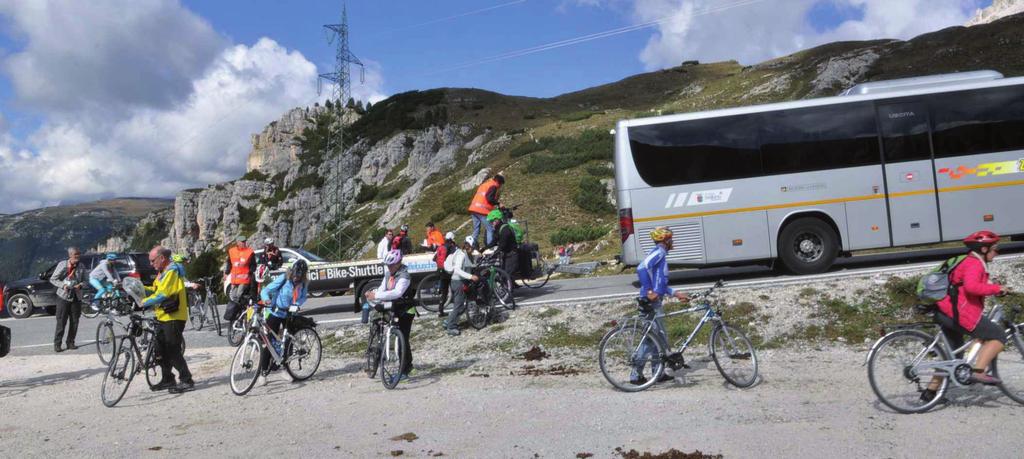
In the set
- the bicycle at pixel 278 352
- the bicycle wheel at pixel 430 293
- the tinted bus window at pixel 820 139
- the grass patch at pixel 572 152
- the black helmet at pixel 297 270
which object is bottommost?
the bicycle at pixel 278 352

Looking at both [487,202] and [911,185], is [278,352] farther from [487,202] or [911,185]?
[911,185]

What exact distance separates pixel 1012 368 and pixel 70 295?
1444 centimetres

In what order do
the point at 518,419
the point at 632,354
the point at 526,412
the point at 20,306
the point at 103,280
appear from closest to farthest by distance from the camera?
the point at 518,419 < the point at 526,412 < the point at 632,354 < the point at 103,280 < the point at 20,306

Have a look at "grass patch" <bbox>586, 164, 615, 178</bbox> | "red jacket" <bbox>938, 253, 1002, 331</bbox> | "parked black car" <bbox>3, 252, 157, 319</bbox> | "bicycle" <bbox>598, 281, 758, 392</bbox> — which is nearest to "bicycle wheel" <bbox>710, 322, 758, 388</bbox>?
"bicycle" <bbox>598, 281, 758, 392</bbox>

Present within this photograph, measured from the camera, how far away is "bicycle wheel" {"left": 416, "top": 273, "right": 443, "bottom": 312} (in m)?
13.8

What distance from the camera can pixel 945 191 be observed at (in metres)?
12.6

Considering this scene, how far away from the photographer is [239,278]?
13.3m

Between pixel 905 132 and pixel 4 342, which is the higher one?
pixel 905 132

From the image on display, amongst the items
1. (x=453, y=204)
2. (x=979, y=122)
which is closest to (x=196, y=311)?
(x=979, y=122)

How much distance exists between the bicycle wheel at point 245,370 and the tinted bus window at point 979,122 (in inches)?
474

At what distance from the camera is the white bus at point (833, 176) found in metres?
12.6

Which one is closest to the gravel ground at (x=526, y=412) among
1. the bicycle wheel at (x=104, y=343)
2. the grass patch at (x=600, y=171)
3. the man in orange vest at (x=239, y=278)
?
the bicycle wheel at (x=104, y=343)

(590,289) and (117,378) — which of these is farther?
(590,289)

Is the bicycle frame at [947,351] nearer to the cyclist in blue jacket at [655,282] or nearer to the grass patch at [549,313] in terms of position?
the cyclist in blue jacket at [655,282]
